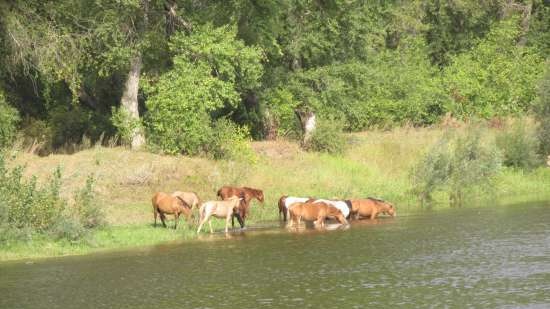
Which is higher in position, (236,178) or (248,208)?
(236,178)

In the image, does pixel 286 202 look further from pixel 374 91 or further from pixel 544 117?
pixel 544 117

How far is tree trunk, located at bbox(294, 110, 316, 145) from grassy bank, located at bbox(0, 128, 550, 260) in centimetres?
115

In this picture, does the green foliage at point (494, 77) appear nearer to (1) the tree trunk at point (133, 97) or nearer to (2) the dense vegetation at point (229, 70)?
(2) the dense vegetation at point (229, 70)

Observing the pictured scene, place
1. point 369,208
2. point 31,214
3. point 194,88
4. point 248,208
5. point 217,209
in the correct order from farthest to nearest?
point 194,88 → point 248,208 → point 369,208 → point 217,209 → point 31,214

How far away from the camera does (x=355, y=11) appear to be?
1651 inches

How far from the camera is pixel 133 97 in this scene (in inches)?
1423

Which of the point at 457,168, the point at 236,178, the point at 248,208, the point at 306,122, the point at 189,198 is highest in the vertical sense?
the point at 306,122

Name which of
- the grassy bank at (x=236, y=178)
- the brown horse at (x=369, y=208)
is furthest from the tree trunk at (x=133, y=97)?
the brown horse at (x=369, y=208)

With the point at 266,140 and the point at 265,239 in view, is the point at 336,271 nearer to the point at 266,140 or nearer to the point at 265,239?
the point at 265,239

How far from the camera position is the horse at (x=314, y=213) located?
92.5ft

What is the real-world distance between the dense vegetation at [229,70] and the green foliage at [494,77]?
0.26 feet

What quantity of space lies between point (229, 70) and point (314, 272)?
1681 centimetres

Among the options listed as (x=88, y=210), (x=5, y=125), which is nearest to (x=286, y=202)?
(x=88, y=210)

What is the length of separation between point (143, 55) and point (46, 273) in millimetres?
17334
